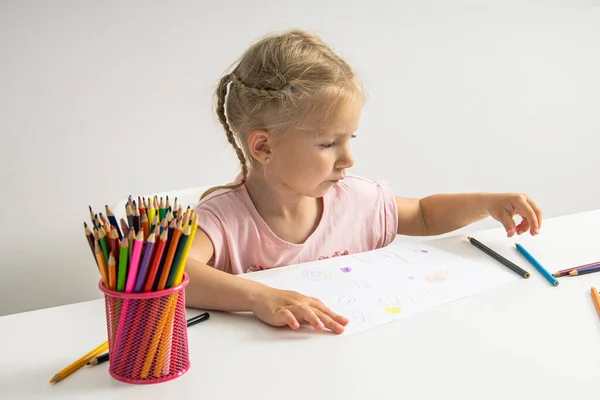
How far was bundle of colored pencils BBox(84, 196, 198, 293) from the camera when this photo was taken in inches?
21.3

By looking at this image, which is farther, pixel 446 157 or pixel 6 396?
pixel 446 157

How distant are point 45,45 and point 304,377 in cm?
105

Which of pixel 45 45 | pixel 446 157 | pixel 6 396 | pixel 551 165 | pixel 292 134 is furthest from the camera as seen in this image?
pixel 551 165

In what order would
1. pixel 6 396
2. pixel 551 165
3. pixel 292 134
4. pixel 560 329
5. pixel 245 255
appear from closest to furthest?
pixel 6 396 < pixel 560 329 < pixel 292 134 < pixel 245 255 < pixel 551 165

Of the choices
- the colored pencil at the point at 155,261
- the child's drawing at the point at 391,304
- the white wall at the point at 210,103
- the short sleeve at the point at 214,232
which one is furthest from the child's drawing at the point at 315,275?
the white wall at the point at 210,103

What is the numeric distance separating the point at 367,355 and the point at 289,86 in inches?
18.3

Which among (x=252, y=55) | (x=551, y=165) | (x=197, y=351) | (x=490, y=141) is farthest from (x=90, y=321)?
(x=551, y=165)

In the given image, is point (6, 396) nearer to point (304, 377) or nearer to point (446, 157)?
point (304, 377)

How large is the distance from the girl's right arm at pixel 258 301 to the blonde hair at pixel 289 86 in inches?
11.0

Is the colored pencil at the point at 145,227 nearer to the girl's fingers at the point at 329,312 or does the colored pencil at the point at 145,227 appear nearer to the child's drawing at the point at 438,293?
the girl's fingers at the point at 329,312

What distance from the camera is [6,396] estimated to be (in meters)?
0.55

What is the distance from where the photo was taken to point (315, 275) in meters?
0.85

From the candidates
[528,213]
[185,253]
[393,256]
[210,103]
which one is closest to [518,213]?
[528,213]

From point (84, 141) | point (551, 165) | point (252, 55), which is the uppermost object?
point (252, 55)
